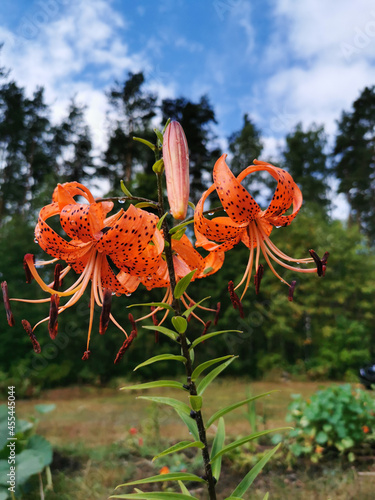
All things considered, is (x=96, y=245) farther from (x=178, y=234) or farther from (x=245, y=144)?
(x=245, y=144)

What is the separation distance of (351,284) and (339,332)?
1.15 m

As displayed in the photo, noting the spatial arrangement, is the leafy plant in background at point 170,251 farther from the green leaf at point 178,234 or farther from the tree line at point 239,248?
the tree line at point 239,248

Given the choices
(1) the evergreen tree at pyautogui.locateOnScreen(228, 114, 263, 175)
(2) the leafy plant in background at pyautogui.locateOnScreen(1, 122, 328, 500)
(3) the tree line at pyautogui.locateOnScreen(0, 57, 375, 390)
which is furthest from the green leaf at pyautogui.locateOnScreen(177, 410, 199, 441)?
(1) the evergreen tree at pyautogui.locateOnScreen(228, 114, 263, 175)

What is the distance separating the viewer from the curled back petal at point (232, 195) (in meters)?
0.87

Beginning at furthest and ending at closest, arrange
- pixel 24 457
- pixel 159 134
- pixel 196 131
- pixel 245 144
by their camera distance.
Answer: pixel 245 144 → pixel 196 131 → pixel 24 457 → pixel 159 134

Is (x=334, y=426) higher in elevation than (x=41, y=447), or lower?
lower

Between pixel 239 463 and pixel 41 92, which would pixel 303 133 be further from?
pixel 239 463

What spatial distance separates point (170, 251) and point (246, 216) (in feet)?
0.79

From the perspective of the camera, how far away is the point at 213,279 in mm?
7215

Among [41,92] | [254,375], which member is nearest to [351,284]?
[254,375]

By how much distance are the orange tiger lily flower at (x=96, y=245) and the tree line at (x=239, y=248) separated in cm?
507

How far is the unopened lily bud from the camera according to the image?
0.78m

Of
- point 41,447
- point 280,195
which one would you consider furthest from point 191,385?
point 41,447

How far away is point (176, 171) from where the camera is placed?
0.79 metres
